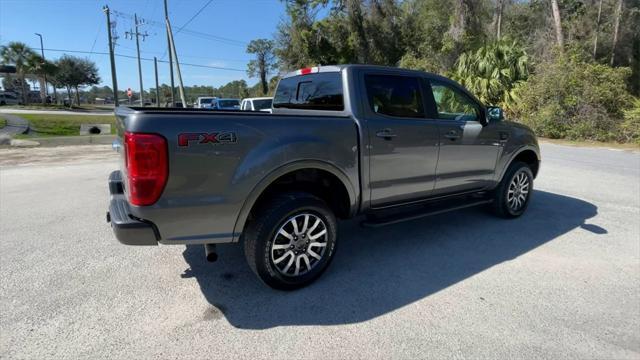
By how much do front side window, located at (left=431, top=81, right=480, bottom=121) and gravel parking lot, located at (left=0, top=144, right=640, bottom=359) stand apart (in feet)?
4.54

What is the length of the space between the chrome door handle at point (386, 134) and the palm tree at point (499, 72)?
1702 centimetres

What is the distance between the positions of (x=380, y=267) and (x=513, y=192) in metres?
2.47

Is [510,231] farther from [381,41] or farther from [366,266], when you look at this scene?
[381,41]

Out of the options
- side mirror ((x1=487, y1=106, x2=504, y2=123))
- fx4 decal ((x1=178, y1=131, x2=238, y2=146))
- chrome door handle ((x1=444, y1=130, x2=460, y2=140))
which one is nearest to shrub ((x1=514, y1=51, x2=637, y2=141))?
side mirror ((x1=487, y1=106, x2=504, y2=123))

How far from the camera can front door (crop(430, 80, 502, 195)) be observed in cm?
413

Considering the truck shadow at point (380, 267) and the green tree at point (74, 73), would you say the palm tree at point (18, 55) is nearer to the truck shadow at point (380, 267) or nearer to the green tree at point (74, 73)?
the green tree at point (74, 73)

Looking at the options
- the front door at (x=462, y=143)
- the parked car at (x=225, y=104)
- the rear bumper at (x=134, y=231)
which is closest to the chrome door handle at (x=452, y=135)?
the front door at (x=462, y=143)

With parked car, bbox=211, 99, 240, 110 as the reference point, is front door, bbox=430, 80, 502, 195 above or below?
below

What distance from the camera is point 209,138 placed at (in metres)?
2.63

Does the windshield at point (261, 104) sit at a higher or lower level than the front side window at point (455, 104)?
higher

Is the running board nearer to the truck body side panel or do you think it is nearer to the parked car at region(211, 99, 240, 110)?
the truck body side panel

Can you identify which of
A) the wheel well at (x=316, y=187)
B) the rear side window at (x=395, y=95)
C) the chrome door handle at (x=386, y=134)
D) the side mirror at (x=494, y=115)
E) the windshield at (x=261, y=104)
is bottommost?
the wheel well at (x=316, y=187)

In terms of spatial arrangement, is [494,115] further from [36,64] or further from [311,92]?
[36,64]

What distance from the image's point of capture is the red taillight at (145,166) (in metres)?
2.49
